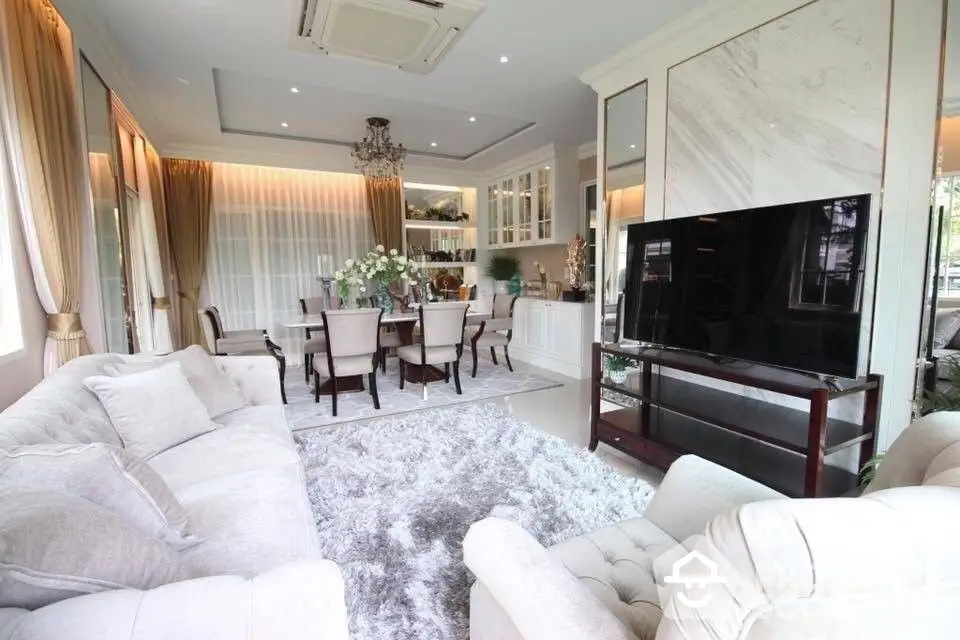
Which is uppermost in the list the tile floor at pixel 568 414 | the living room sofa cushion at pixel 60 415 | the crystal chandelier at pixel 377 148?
the crystal chandelier at pixel 377 148

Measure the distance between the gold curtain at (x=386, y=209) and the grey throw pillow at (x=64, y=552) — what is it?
5.71 meters

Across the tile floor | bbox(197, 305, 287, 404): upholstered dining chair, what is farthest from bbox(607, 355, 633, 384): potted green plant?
bbox(197, 305, 287, 404): upholstered dining chair

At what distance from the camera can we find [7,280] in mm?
1922

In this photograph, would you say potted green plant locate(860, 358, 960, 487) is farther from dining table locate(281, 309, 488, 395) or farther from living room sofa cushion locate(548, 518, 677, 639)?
dining table locate(281, 309, 488, 395)

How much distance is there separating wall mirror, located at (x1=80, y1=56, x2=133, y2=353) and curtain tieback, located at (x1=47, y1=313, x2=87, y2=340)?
584 mm

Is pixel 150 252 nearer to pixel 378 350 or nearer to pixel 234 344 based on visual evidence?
pixel 234 344

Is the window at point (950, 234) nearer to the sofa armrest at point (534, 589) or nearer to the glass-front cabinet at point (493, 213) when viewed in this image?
the sofa armrest at point (534, 589)

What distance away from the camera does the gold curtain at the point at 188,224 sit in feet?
17.1

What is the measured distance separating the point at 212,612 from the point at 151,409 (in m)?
1.43

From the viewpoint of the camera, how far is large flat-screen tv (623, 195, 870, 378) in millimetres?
1933

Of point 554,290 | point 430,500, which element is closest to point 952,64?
point 430,500

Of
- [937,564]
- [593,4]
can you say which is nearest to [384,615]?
[937,564]

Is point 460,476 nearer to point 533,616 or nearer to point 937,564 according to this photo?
point 533,616

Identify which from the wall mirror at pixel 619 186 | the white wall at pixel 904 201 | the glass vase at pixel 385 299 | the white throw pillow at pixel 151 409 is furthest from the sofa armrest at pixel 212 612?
the glass vase at pixel 385 299
